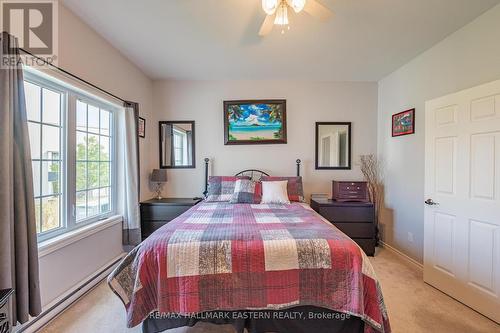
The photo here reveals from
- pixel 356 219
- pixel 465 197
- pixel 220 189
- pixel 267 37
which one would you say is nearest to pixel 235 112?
pixel 220 189

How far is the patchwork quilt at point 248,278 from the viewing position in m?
1.48

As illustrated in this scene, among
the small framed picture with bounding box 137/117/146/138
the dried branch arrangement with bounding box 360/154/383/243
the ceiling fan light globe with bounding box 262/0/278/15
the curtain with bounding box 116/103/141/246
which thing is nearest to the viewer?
the ceiling fan light globe with bounding box 262/0/278/15

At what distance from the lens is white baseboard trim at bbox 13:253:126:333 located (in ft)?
5.66

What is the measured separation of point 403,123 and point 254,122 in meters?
2.14

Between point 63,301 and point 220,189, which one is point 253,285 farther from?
point 220,189

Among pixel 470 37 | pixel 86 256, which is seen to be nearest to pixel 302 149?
pixel 470 37

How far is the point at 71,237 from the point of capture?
2.13 meters

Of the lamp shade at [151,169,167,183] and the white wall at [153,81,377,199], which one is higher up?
the white wall at [153,81,377,199]

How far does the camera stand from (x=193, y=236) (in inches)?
65.4

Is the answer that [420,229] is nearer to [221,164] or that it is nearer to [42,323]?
[221,164]

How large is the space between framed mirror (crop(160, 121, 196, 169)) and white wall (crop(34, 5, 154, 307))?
26.5 inches

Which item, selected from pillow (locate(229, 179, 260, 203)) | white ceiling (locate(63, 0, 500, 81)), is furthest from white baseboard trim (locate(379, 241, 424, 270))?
white ceiling (locate(63, 0, 500, 81))

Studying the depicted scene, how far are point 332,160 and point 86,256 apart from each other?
3.53 meters

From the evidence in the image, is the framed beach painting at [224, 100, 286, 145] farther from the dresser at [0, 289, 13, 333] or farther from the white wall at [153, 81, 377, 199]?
the dresser at [0, 289, 13, 333]
